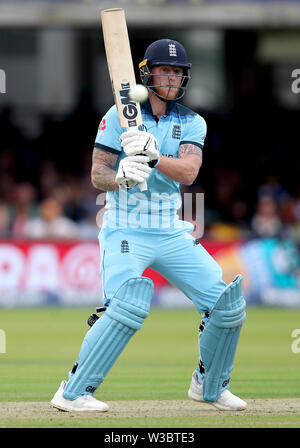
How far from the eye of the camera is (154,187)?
16.7ft

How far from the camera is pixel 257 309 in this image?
11.4 meters

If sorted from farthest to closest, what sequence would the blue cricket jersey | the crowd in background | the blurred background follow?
the crowd in background < the blurred background < the blue cricket jersey

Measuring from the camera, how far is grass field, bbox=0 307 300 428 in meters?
4.77

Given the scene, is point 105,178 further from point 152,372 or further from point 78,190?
point 78,190

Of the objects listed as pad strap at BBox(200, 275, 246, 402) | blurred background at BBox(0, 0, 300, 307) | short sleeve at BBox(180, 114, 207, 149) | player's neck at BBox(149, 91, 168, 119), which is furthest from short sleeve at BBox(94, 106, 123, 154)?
blurred background at BBox(0, 0, 300, 307)

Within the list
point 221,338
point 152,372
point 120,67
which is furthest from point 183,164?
point 152,372

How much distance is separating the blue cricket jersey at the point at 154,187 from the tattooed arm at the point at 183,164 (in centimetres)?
5

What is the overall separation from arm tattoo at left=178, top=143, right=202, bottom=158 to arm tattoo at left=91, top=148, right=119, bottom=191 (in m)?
0.35

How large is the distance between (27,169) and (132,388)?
917 centimetres

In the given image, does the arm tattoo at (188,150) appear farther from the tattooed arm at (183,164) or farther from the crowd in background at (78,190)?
the crowd in background at (78,190)

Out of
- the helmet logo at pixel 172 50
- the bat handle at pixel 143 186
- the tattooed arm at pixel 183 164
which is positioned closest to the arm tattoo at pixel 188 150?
the tattooed arm at pixel 183 164

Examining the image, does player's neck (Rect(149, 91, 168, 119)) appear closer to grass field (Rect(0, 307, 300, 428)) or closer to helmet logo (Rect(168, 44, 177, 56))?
helmet logo (Rect(168, 44, 177, 56))

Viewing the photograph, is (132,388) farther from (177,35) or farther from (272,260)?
(177,35)

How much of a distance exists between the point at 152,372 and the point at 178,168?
241 centimetres
